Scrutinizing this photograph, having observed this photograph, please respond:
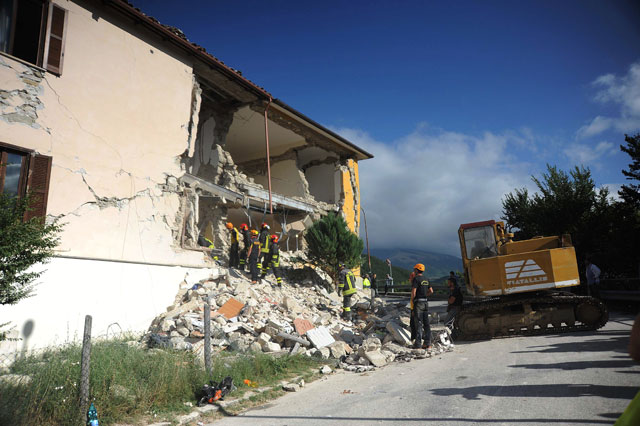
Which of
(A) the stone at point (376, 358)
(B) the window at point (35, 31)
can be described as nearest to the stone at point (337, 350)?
(A) the stone at point (376, 358)

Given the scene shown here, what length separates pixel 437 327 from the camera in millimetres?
9555

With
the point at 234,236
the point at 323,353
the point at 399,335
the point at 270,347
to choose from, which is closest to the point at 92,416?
the point at 270,347

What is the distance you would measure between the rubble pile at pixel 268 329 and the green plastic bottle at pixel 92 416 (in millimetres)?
2857

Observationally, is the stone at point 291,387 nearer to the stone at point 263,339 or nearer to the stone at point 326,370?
the stone at point 326,370

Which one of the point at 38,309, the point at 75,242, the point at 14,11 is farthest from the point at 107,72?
the point at 38,309

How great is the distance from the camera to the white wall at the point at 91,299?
24.8 ft

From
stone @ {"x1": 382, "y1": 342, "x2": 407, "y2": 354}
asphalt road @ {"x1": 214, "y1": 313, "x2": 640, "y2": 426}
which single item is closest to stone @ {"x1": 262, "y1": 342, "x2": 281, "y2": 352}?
asphalt road @ {"x1": 214, "y1": 313, "x2": 640, "y2": 426}

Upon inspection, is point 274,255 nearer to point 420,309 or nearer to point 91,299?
point 91,299

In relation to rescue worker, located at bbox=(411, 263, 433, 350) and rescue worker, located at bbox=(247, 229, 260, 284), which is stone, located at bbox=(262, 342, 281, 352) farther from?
rescue worker, located at bbox=(247, 229, 260, 284)

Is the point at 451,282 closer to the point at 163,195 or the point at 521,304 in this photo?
the point at 521,304

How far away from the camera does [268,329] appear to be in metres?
8.74

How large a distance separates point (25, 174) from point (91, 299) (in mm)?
3003

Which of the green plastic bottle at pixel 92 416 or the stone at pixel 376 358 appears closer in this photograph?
the green plastic bottle at pixel 92 416

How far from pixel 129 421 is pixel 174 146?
8375 mm
